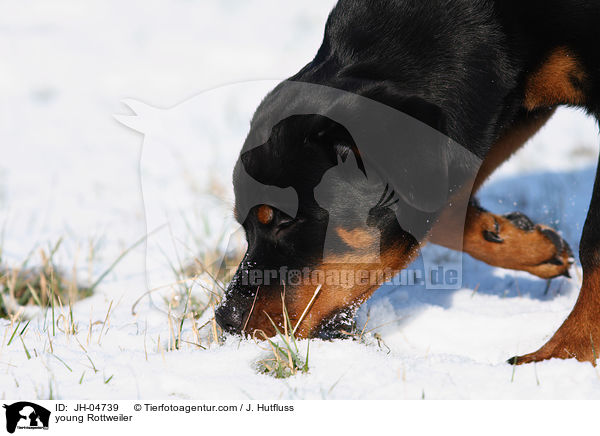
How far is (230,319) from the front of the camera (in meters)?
2.38

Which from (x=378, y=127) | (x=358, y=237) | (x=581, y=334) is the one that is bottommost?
(x=581, y=334)

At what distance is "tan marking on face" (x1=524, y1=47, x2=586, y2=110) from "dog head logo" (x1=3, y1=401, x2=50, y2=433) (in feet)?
6.70

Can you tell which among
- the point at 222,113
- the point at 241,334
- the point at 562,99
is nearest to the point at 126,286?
the point at 241,334

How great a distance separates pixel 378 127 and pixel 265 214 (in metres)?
0.52

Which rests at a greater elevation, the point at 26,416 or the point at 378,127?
the point at 378,127

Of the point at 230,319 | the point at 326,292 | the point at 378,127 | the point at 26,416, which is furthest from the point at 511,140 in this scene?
the point at 26,416

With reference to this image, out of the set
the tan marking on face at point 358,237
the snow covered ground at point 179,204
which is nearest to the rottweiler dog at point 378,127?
the tan marking on face at point 358,237

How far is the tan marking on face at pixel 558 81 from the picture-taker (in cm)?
240

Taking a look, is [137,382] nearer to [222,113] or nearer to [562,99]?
[562,99]

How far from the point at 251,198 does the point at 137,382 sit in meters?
0.79

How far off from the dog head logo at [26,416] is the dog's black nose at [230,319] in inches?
28.7

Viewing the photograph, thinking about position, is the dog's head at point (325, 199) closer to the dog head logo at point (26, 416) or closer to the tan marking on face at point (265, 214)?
the tan marking on face at point (265, 214)

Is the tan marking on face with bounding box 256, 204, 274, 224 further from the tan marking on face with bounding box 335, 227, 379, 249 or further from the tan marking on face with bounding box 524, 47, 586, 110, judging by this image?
the tan marking on face with bounding box 524, 47, 586, 110

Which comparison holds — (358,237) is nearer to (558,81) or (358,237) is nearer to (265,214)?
(265,214)
